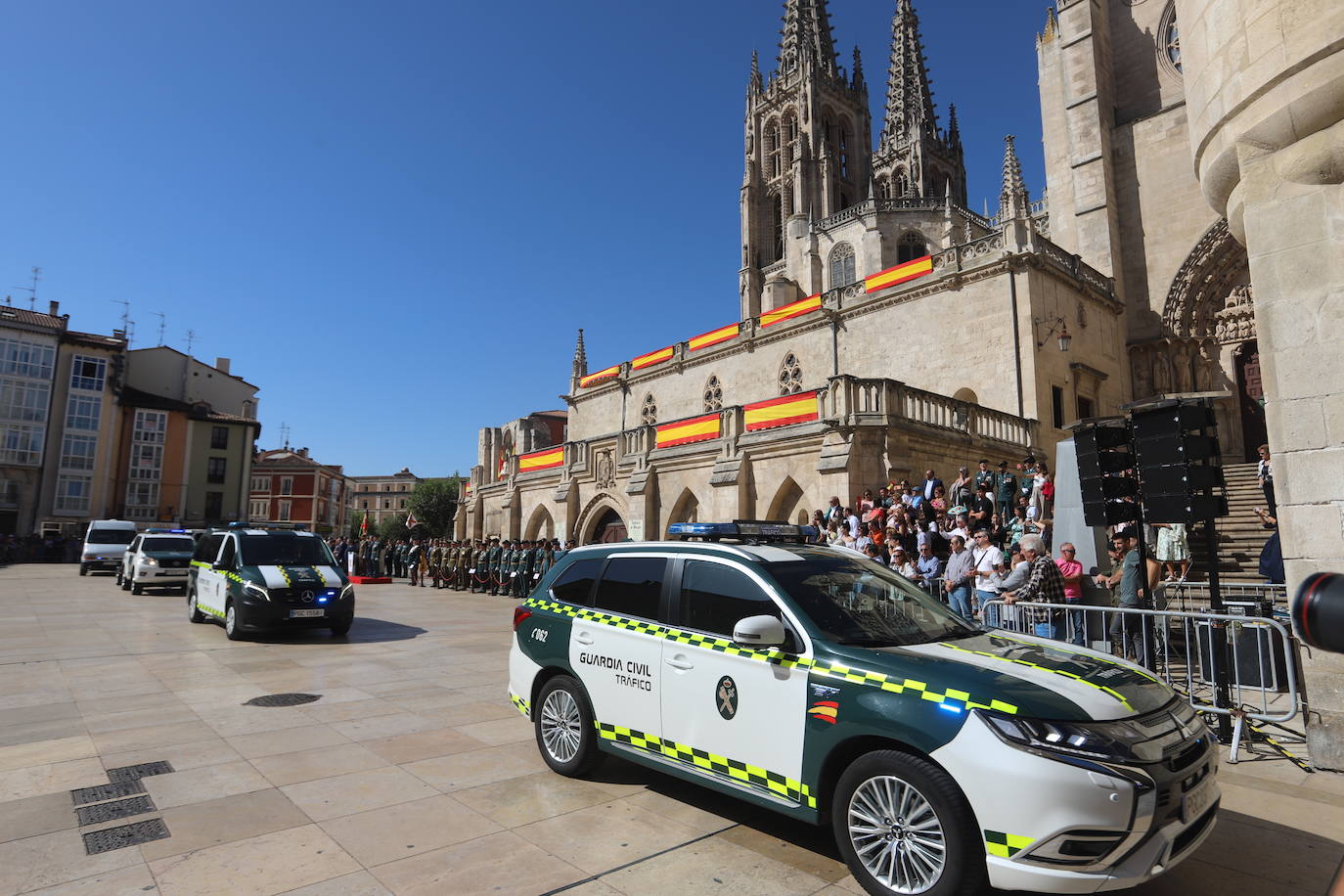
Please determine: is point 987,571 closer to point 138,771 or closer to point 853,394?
point 853,394

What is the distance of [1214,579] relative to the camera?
20.5 ft

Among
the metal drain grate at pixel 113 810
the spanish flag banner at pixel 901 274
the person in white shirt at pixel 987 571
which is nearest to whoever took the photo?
the metal drain grate at pixel 113 810

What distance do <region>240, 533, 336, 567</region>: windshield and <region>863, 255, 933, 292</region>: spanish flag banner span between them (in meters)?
18.1

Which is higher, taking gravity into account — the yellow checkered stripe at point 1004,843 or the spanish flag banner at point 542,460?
the spanish flag banner at point 542,460

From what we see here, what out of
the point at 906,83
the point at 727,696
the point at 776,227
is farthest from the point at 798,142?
the point at 727,696

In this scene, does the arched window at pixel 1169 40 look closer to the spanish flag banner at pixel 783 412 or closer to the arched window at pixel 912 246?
the arched window at pixel 912 246

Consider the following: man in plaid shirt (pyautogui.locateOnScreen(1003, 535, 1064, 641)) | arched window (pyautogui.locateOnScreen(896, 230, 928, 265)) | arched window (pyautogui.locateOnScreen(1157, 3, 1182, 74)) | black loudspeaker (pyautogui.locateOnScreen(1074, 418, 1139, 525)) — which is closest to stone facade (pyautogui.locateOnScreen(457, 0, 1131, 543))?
arched window (pyautogui.locateOnScreen(896, 230, 928, 265))

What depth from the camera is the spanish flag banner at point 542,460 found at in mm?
27344

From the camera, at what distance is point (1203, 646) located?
7.19 metres

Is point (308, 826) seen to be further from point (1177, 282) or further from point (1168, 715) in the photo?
point (1177, 282)

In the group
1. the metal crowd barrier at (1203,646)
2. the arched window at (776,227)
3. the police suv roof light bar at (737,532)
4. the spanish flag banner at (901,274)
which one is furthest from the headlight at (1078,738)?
the arched window at (776,227)

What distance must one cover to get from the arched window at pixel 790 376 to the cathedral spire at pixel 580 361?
13683mm

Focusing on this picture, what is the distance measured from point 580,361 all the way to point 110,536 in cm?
2173

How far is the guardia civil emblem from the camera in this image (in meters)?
3.91
